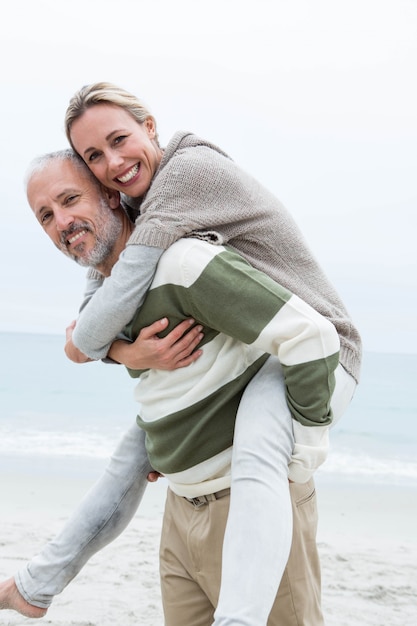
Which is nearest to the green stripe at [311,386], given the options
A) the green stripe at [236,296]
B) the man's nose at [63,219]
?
the green stripe at [236,296]

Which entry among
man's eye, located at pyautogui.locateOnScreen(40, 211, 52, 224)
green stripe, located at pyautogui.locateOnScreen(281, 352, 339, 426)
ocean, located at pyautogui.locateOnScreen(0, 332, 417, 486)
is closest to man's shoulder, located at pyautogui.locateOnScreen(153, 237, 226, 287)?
green stripe, located at pyautogui.locateOnScreen(281, 352, 339, 426)

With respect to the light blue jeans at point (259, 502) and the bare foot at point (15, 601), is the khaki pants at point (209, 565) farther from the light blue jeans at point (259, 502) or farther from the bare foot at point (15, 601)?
the bare foot at point (15, 601)

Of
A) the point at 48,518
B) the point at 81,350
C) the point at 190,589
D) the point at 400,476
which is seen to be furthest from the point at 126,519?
the point at 400,476

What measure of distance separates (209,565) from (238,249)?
91 centimetres

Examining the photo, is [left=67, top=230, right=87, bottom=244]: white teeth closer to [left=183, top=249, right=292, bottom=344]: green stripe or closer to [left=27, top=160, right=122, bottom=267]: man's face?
[left=27, top=160, right=122, bottom=267]: man's face

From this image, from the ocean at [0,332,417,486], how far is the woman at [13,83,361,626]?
7.09 metres

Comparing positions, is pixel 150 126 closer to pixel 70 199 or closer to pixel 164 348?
pixel 70 199

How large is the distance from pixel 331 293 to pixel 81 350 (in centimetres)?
74

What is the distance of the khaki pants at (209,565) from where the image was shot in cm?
219

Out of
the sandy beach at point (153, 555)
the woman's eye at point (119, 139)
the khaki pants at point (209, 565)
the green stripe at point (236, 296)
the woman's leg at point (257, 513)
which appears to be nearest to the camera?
the woman's leg at point (257, 513)

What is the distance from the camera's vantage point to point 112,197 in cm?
245

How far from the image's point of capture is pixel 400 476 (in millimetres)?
9688

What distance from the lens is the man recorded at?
193cm

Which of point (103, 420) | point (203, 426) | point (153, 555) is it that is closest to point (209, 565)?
point (203, 426)
